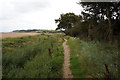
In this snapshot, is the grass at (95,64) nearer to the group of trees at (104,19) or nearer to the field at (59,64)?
the field at (59,64)

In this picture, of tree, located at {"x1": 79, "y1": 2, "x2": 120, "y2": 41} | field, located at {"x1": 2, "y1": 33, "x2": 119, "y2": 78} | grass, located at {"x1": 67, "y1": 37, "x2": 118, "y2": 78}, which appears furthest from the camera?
tree, located at {"x1": 79, "y1": 2, "x2": 120, "y2": 41}

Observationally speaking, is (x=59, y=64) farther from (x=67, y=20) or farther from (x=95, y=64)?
(x=67, y=20)

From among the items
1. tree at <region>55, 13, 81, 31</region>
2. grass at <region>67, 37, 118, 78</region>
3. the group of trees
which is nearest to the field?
A: grass at <region>67, 37, 118, 78</region>

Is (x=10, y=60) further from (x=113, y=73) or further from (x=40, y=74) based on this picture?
(x=113, y=73)

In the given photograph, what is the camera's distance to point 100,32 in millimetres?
10414

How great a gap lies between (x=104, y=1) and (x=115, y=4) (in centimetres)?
137

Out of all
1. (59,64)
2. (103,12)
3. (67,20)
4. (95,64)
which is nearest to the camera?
(95,64)

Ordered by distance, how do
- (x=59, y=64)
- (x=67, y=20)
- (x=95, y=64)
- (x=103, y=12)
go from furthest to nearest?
(x=67, y=20), (x=103, y=12), (x=59, y=64), (x=95, y=64)

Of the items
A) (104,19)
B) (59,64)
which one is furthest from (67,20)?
(59,64)

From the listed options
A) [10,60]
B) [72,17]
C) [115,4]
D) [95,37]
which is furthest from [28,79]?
[72,17]

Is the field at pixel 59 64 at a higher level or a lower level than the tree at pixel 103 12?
lower

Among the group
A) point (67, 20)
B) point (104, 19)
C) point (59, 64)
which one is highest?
point (67, 20)

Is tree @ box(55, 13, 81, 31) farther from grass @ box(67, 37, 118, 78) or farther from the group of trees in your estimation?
grass @ box(67, 37, 118, 78)

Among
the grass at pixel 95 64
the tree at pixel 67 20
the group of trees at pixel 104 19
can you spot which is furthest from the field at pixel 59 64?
the tree at pixel 67 20
